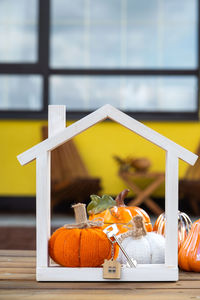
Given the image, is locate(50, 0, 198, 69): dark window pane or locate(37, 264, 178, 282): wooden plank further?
locate(50, 0, 198, 69): dark window pane

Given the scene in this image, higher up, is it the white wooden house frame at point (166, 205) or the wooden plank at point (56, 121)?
the wooden plank at point (56, 121)

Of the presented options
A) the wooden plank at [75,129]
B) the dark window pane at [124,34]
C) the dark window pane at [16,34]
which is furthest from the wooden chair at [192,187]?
the wooden plank at [75,129]

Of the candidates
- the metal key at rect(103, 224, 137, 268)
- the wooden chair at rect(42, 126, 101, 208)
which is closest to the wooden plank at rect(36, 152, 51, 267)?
the metal key at rect(103, 224, 137, 268)

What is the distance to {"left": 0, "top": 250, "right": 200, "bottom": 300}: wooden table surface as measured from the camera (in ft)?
2.52

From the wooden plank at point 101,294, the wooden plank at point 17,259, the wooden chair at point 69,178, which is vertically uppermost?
the wooden chair at point 69,178

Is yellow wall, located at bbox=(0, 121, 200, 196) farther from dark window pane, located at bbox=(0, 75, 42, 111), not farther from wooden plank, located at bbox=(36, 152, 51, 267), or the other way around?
wooden plank, located at bbox=(36, 152, 51, 267)

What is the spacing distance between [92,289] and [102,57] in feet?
12.7

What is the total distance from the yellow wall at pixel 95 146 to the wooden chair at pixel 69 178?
0.54 ft

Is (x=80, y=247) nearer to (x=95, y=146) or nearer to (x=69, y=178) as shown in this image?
(x=69, y=178)

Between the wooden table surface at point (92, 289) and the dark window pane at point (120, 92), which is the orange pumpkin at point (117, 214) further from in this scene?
the dark window pane at point (120, 92)

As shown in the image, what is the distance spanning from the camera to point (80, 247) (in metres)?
0.88

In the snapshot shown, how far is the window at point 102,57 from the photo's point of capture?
4.43 meters

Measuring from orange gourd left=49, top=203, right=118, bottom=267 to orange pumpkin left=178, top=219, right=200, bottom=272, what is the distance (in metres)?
0.20

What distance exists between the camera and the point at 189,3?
174 inches
